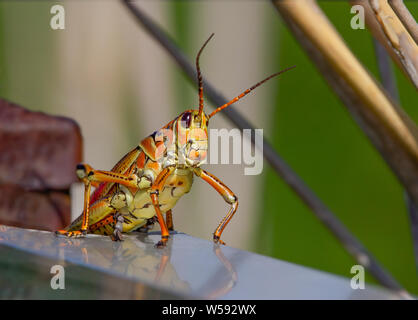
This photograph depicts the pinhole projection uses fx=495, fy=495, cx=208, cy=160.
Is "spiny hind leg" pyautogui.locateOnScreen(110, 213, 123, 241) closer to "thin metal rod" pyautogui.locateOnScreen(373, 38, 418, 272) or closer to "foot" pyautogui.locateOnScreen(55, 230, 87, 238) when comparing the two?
"foot" pyautogui.locateOnScreen(55, 230, 87, 238)

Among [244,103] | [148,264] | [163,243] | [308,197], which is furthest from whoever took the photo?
[244,103]

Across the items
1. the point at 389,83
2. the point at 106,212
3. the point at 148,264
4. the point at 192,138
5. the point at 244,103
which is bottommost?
the point at 148,264

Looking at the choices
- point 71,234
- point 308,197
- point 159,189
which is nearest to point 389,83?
point 308,197

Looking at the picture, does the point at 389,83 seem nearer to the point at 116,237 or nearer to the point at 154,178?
the point at 154,178

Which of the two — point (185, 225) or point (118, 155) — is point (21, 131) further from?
point (185, 225)

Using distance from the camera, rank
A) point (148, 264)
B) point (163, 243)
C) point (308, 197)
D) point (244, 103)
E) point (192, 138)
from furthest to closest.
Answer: point (244, 103), point (308, 197), point (192, 138), point (163, 243), point (148, 264)

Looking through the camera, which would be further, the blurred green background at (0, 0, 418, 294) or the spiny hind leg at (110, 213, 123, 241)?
the blurred green background at (0, 0, 418, 294)

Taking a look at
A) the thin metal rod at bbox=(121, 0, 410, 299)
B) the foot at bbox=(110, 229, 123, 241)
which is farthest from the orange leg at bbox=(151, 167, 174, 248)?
the thin metal rod at bbox=(121, 0, 410, 299)

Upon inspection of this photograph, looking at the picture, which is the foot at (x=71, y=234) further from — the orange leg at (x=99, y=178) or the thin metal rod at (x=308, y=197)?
the thin metal rod at (x=308, y=197)
